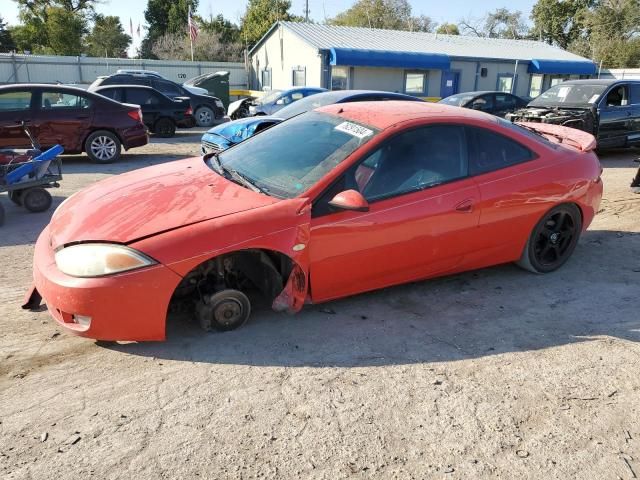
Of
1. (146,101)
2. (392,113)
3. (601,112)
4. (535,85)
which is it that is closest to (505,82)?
(535,85)

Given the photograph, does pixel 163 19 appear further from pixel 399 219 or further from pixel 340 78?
pixel 399 219

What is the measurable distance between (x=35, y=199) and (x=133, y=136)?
13.7ft

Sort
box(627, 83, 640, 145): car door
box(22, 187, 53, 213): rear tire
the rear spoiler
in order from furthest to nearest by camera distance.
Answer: box(627, 83, 640, 145): car door → box(22, 187, 53, 213): rear tire → the rear spoiler

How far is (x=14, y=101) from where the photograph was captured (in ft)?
30.8

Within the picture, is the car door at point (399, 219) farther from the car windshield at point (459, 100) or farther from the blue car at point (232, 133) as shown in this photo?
the car windshield at point (459, 100)

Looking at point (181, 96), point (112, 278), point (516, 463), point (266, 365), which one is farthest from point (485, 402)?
point (181, 96)

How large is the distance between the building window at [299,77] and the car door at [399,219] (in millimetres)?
23793

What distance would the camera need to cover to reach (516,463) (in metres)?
2.46

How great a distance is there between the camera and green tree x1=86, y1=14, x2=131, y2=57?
4888 centimetres

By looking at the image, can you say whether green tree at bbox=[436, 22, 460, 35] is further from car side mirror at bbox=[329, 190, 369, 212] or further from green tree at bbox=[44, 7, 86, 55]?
car side mirror at bbox=[329, 190, 369, 212]

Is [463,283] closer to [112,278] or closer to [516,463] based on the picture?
[516,463]

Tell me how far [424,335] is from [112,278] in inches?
A: 82.1

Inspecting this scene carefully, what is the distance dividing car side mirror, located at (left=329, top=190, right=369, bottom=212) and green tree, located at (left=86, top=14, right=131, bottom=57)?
2033 inches

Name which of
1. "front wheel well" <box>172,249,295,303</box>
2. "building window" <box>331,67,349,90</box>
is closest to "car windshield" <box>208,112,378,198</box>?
"front wheel well" <box>172,249,295,303</box>
